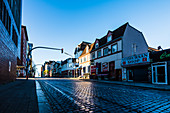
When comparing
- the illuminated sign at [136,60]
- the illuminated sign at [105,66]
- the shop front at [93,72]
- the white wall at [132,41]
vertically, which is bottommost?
the shop front at [93,72]

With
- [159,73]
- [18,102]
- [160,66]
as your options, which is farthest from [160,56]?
[18,102]

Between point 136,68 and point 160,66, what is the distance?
384cm

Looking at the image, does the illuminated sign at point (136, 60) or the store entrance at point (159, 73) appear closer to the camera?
the store entrance at point (159, 73)

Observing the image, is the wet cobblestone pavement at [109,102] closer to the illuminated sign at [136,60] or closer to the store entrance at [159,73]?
the store entrance at [159,73]

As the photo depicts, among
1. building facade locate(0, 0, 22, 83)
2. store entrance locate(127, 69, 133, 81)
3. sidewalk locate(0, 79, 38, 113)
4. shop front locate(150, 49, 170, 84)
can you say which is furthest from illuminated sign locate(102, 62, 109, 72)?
sidewalk locate(0, 79, 38, 113)

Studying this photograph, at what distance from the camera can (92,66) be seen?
31922mm

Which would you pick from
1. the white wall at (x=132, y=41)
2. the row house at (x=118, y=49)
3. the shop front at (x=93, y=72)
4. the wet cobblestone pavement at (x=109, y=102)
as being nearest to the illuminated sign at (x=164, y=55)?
the row house at (x=118, y=49)

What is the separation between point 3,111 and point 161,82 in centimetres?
1659

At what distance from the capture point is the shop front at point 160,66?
49.0ft

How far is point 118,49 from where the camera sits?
22.6m

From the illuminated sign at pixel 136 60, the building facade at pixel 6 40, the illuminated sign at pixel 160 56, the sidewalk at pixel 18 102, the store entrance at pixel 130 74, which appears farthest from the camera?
the store entrance at pixel 130 74

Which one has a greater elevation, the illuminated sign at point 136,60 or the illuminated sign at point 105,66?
the illuminated sign at point 136,60

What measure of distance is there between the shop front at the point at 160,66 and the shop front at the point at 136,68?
825 millimetres

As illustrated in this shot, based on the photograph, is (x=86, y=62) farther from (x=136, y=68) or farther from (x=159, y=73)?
(x=159, y=73)
